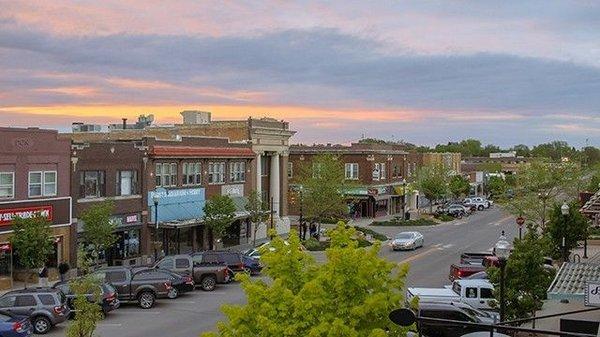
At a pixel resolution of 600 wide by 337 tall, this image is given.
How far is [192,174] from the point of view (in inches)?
2235

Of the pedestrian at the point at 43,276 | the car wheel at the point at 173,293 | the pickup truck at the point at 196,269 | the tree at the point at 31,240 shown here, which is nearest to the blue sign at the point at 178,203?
the pedestrian at the point at 43,276

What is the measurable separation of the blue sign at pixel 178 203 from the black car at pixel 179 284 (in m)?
15.1

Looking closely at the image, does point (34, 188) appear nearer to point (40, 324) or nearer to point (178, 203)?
point (178, 203)

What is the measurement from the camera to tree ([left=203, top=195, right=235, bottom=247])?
53125 millimetres

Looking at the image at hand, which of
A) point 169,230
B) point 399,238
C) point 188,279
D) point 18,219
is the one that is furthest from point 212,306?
point 399,238

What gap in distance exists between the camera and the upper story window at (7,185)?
40.4 m

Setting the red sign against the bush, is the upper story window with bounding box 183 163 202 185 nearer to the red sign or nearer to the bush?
the red sign

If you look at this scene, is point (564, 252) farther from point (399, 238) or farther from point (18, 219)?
point (18, 219)

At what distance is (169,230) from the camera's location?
53312mm

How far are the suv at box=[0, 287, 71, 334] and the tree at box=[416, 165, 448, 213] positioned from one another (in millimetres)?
66340

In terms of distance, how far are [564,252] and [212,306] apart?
2067 centimetres

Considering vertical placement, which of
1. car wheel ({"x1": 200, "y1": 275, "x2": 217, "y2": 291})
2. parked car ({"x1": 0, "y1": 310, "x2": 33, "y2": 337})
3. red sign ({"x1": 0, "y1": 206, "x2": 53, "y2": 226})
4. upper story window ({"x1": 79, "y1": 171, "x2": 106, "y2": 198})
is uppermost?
upper story window ({"x1": 79, "y1": 171, "x2": 106, "y2": 198})

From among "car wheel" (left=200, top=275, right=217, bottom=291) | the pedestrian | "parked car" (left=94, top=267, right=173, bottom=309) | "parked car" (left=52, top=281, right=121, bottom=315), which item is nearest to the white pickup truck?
"parked car" (left=94, top=267, right=173, bottom=309)

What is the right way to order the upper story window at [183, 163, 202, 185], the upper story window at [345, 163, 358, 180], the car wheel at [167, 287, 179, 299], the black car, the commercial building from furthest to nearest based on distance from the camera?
the upper story window at [345, 163, 358, 180]
the upper story window at [183, 163, 202, 185]
the commercial building
the black car
the car wheel at [167, 287, 179, 299]
